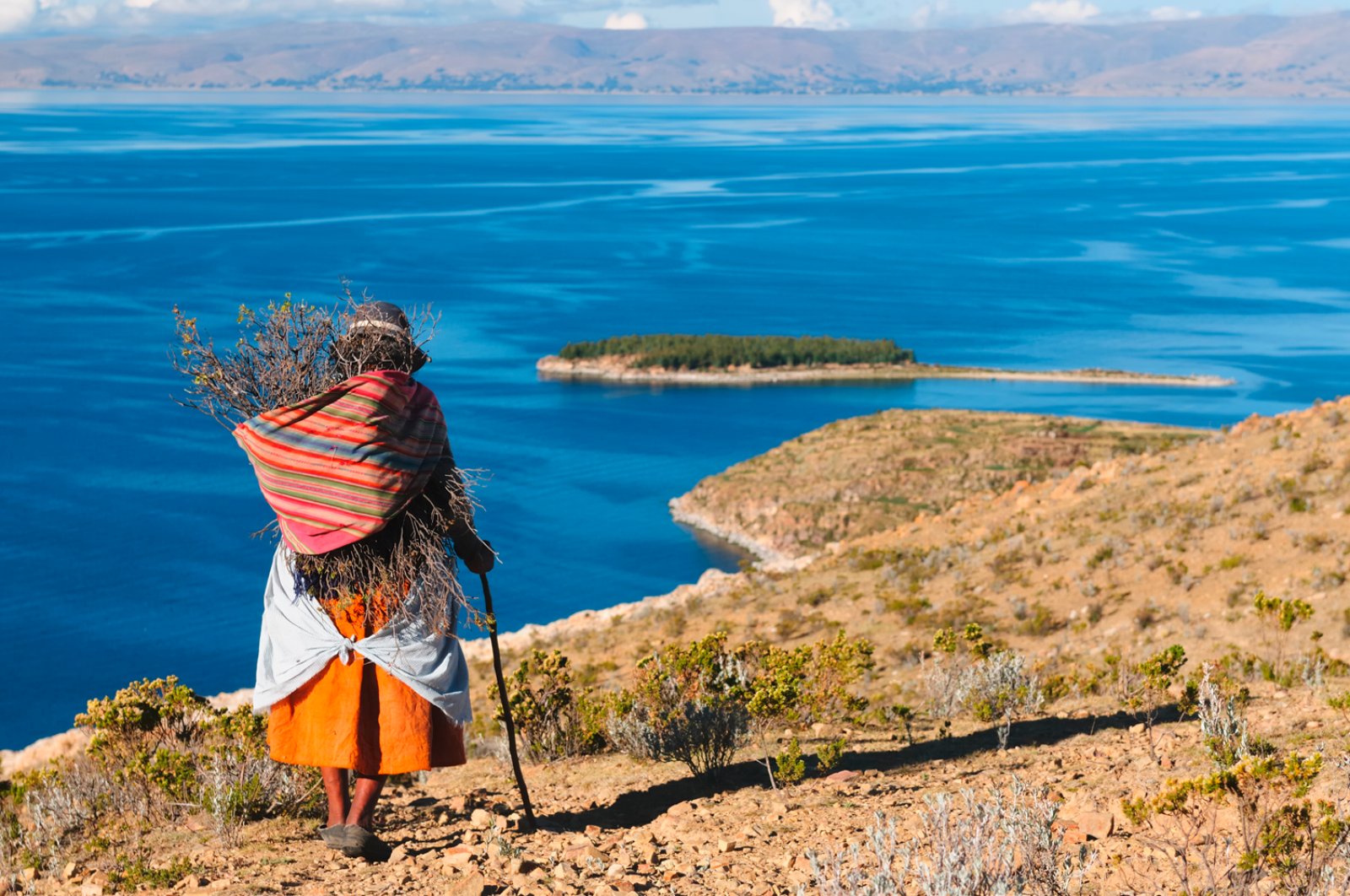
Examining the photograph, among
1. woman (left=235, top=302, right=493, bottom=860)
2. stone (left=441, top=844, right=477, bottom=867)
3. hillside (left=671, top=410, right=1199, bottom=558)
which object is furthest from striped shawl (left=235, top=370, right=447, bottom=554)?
hillside (left=671, top=410, right=1199, bottom=558)

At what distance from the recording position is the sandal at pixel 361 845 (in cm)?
500

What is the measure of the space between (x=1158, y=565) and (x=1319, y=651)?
5447 millimetres

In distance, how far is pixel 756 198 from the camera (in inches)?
5984

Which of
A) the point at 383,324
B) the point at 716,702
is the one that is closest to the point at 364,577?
the point at 383,324

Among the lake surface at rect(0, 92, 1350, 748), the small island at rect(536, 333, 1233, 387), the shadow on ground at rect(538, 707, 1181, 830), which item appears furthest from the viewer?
the small island at rect(536, 333, 1233, 387)

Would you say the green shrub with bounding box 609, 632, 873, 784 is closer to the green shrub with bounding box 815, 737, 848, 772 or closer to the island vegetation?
the green shrub with bounding box 815, 737, 848, 772

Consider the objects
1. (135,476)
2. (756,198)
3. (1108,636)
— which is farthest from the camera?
(756,198)

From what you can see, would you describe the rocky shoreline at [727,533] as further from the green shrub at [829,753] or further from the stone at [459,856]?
the stone at [459,856]

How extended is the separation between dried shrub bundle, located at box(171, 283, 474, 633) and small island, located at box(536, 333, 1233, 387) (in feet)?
206

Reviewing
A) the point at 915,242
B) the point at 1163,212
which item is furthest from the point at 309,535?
the point at 1163,212

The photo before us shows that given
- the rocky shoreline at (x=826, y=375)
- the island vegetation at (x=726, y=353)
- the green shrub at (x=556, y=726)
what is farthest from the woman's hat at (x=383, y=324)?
the island vegetation at (x=726, y=353)

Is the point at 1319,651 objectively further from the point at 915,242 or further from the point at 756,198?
the point at 756,198

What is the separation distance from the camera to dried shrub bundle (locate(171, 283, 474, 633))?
5000 mm

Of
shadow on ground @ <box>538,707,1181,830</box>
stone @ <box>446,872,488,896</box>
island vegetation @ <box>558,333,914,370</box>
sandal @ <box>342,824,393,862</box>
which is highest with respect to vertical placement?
island vegetation @ <box>558,333,914,370</box>
